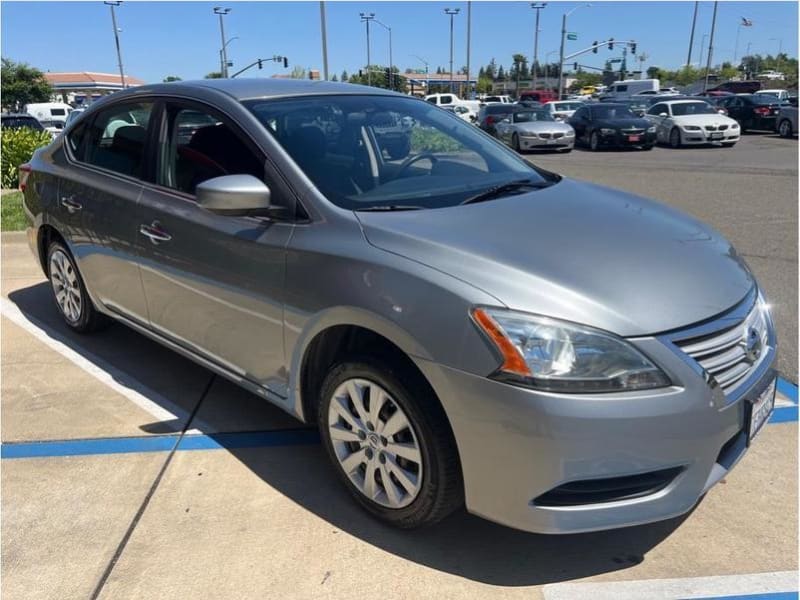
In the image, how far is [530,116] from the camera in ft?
73.9

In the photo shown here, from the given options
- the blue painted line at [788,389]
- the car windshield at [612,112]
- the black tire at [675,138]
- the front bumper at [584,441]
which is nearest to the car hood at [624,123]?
the car windshield at [612,112]

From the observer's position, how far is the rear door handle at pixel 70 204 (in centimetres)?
428

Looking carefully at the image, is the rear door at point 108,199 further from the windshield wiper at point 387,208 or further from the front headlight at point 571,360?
the front headlight at point 571,360

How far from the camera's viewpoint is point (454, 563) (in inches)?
103

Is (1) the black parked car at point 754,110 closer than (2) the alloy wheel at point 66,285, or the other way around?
(2) the alloy wheel at point 66,285

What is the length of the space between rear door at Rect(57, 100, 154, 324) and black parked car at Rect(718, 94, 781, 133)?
87.5 feet

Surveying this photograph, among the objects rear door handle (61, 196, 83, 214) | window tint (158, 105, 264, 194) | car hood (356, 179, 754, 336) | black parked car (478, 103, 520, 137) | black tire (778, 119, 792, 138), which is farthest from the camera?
black tire (778, 119, 792, 138)

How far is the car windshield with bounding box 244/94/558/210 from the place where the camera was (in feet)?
9.84

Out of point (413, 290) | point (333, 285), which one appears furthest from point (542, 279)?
point (333, 285)

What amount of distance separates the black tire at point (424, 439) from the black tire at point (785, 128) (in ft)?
87.2

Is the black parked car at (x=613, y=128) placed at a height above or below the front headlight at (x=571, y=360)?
below

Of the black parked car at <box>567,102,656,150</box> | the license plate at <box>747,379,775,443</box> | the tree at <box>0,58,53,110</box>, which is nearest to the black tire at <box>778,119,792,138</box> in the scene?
the black parked car at <box>567,102,656,150</box>

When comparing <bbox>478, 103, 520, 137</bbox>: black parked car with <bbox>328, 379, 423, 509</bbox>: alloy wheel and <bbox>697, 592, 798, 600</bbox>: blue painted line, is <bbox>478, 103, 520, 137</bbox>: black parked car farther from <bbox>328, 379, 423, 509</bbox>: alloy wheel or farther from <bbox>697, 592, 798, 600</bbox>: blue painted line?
<bbox>697, 592, 798, 600</bbox>: blue painted line

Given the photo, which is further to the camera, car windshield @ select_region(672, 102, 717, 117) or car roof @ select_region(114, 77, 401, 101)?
car windshield @ select_region(672, 102, 717, 117)
